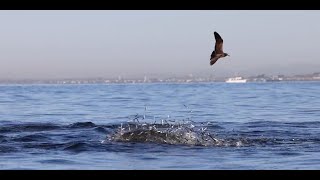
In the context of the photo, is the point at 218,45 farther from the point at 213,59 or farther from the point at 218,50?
the point at 213,59

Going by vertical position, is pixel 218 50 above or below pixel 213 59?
above

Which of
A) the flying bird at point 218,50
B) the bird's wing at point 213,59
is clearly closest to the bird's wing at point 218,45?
the flying bird at point 218,50

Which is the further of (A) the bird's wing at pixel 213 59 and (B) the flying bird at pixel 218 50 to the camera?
(B) the flying bird at pixel 218 50

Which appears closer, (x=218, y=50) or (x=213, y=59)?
(x=213, y=59)

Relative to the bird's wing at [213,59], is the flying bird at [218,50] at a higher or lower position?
higher

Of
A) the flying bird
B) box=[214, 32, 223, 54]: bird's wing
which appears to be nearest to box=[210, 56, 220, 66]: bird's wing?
the flying bird

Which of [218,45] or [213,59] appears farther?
[218,45]

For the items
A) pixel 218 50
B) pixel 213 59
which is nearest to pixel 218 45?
pixel 218 50

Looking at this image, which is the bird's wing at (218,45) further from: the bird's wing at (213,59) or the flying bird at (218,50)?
the bird's wing at (213,59)
